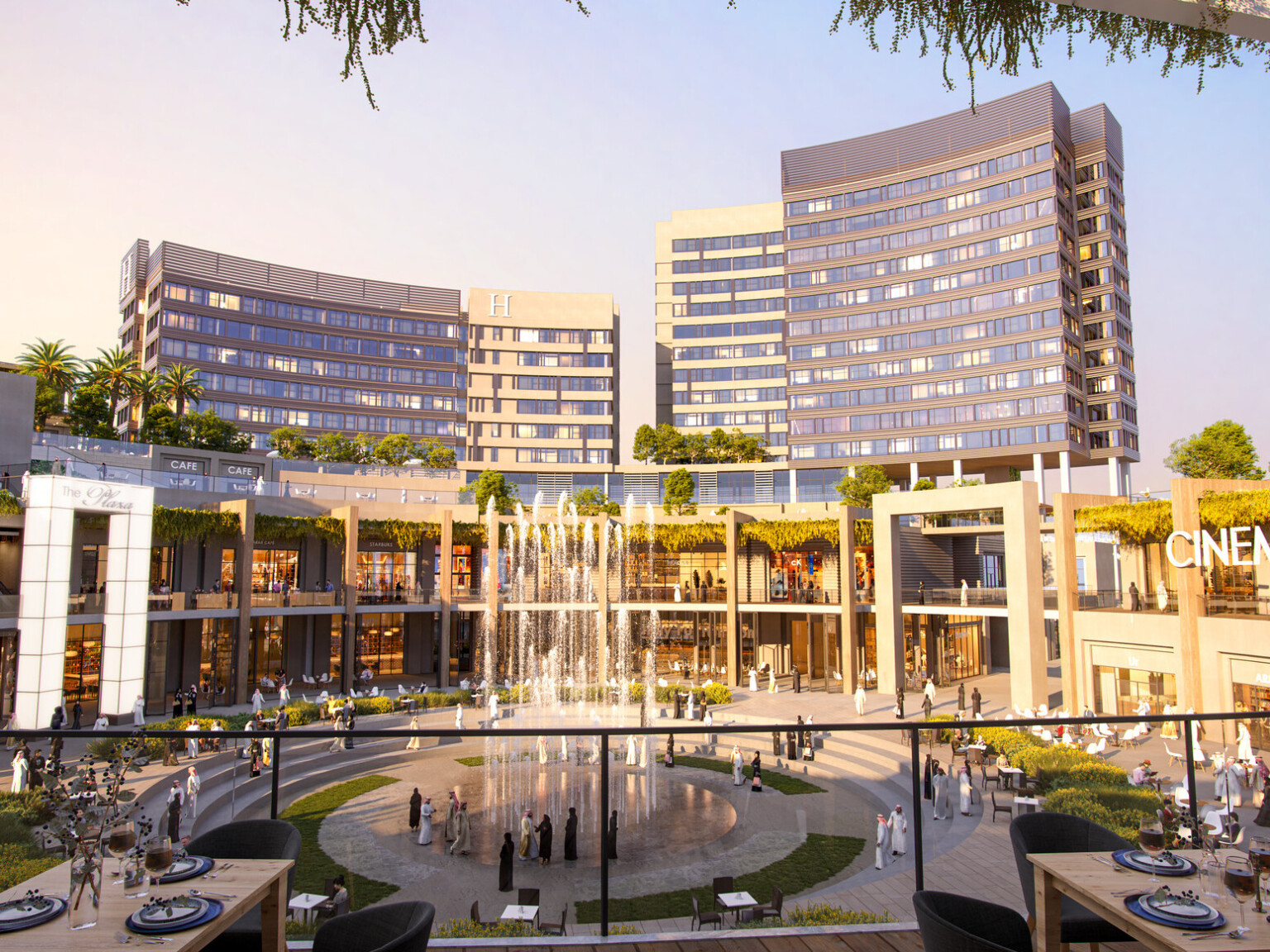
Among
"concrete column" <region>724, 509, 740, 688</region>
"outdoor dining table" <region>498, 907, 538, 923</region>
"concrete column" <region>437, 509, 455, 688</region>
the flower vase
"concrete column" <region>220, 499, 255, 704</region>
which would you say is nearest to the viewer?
the flower vase

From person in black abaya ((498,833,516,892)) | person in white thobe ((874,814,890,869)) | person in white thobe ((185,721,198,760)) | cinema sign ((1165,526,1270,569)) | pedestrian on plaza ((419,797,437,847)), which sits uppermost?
cinema sign ((1165,526,1270,569))

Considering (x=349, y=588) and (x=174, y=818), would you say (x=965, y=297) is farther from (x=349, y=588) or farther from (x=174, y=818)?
(x=174, y=818)

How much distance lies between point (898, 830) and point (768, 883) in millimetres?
1019

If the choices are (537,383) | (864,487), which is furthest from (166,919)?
(537,383)

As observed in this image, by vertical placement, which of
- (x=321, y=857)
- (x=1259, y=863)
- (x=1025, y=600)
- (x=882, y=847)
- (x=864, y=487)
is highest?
(x=864, y=487)

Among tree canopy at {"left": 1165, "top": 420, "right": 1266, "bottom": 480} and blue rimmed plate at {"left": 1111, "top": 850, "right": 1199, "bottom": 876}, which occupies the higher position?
tree canopy at {"left": 1165, "top": 420, "right": 1266, "bottom": 480}

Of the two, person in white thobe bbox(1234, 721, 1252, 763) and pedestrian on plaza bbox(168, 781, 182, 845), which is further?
person in white thobe bbox(1234, 721, 1252, 763)

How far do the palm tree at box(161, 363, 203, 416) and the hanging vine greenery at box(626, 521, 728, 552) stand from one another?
41997 mm

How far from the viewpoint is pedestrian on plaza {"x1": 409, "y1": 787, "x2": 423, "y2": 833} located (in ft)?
Answer: 33.1

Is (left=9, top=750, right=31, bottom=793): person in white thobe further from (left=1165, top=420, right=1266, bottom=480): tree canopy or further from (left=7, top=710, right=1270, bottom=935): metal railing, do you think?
(left=1165, top=420, right=1266, bottom=480): tree canopy

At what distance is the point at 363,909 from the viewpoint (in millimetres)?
3674

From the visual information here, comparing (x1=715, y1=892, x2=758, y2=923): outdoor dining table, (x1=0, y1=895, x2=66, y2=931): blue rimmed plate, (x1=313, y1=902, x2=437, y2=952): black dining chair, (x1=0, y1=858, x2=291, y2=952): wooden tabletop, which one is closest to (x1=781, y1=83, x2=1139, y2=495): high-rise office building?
(x1=715, y1=892, x2=758, y2=923): outdoor dining table

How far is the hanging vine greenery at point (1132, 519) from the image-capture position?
2773 cm

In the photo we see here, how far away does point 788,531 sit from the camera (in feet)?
125
